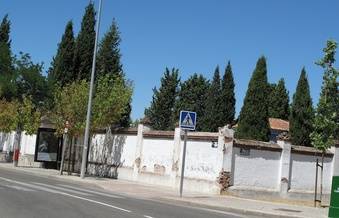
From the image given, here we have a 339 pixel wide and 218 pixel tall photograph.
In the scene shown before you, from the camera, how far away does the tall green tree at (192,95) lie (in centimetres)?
7462

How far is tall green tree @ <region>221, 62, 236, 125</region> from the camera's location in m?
65.1

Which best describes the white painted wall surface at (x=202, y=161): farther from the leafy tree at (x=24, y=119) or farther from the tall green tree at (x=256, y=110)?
the leafy tree at (x=24, y=119)

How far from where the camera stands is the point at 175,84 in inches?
2995

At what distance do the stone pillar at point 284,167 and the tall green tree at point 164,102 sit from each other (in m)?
42.0

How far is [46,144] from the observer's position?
134ft

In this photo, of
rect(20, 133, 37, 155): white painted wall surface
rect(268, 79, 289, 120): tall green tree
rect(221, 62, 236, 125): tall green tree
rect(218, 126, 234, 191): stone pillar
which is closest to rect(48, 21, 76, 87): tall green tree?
rect(20, 133, 37, 155): white painted wall surface

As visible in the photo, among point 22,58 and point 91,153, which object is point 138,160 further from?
point 22,58

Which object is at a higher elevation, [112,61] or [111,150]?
[112,61]

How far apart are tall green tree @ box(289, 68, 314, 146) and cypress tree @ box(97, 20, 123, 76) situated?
17.4 metres

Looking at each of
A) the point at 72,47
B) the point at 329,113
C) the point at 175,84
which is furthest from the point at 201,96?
the point at 329,113

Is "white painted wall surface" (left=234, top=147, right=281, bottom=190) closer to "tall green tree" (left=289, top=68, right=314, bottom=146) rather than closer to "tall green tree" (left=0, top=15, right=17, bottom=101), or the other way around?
"tall green tree" (left=289, top=68, right=314, bottom=146)

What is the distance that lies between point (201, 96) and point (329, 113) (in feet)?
167

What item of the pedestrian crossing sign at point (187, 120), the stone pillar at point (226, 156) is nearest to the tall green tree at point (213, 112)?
the stone pillar at point (226, 156)

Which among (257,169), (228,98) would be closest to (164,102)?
(228,98)
